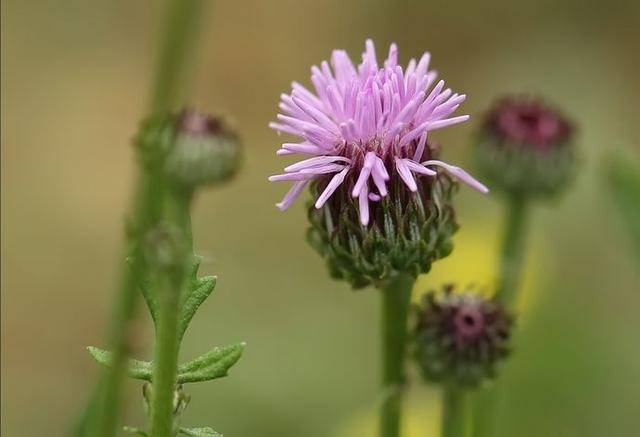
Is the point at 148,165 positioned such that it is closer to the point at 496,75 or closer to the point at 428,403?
the point at 428,403

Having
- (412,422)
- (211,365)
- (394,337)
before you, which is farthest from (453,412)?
(412,422)

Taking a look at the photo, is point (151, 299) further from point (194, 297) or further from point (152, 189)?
point (152, 189)

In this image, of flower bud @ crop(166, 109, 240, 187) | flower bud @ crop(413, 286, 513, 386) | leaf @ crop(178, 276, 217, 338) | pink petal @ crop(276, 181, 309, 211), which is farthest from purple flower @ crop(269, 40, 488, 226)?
flower bud @ crop(166, 109, 240, 187)

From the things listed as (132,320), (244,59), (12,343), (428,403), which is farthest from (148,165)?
(244,59)

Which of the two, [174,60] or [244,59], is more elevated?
[244,59]

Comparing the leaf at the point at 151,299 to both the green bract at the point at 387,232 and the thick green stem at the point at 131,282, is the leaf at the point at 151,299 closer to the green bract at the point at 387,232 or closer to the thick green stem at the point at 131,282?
the thick green stem at the point at 131,282
